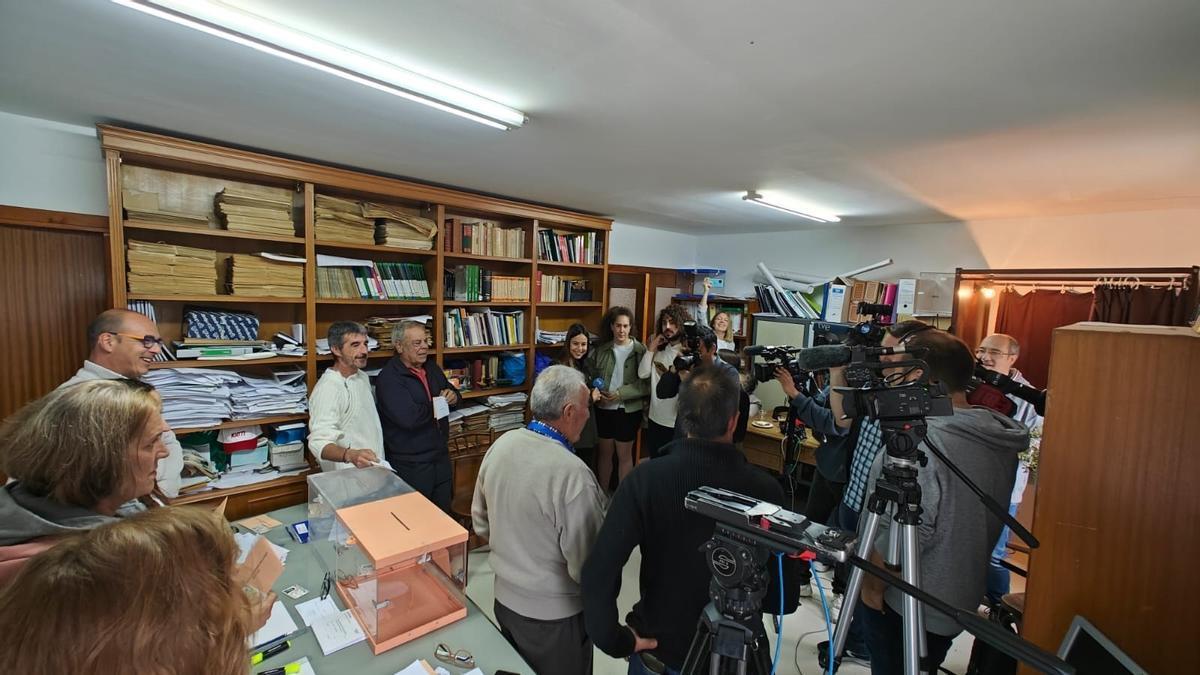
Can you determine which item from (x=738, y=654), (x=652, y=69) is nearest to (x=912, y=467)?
(x=738, y=654)

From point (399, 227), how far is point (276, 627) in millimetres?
2333

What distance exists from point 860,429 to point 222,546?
2.12m

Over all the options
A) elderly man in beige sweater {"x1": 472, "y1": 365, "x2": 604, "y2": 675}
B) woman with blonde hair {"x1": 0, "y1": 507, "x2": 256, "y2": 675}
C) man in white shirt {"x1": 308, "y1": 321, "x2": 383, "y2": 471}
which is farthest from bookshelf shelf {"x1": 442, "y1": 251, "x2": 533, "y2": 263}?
woman with blonde hair {"x1": 0, "y1": 507, "x2": 256, "y2": 675}

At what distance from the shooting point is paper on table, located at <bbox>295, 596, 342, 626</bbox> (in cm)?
134

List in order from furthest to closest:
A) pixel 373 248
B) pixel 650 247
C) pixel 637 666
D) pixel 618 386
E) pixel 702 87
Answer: pixel 650 247, pixel 618 386, pixel 373 248, pixel 702 87, pixel 637 666

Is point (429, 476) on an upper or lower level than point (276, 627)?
lower

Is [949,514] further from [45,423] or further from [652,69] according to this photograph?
[45,423]

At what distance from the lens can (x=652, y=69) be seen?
4.86ft

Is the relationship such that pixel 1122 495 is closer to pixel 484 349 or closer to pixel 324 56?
pixel 324 56

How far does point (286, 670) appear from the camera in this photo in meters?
1.15

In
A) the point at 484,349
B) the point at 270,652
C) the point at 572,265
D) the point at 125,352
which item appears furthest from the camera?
the point at 572,265

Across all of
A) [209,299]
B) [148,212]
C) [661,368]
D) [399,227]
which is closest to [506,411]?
A: [661,368]

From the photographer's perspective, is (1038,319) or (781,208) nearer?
(1038,319)

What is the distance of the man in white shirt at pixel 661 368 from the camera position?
3.31 metres
